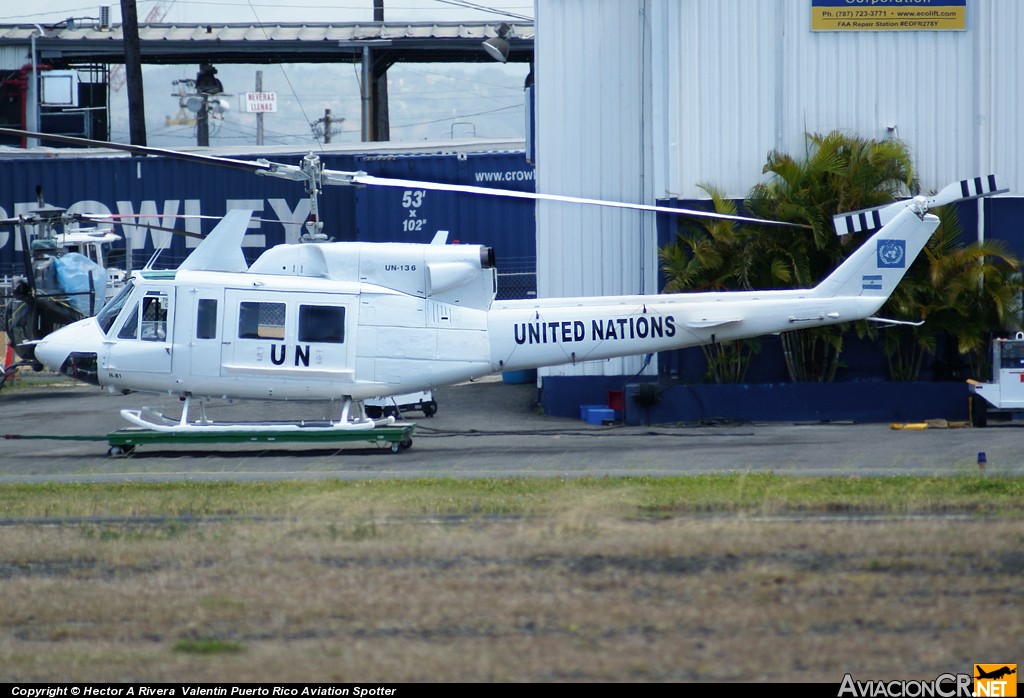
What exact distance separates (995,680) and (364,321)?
9.92 meters

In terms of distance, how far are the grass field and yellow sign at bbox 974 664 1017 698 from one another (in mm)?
128

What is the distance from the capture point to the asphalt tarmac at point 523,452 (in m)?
12.5

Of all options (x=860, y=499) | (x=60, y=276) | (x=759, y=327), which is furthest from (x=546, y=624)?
(x=60, y=276)

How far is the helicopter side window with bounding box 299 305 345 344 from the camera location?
14.3 m

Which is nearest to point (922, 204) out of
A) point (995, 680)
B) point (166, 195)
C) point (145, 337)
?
point (145, 337)

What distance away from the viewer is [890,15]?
18234 millimetres

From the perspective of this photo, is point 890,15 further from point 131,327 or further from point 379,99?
point 379,99

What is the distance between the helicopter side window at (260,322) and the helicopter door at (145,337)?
0.95 m

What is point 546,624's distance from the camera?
649 cm

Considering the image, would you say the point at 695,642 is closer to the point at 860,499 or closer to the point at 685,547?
the point at 685,547

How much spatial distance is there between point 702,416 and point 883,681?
12.0m

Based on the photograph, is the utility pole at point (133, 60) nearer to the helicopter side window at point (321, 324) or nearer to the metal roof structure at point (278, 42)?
the metal roof structure at point (278, 42)

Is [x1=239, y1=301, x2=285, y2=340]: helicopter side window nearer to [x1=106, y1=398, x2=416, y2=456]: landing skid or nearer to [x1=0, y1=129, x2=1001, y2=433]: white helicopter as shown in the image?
[x1=0, y1=129, x2=1001, y2=433]: white helicopter

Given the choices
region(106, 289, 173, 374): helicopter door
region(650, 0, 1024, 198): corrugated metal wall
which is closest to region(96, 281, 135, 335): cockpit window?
region(106, 289, 173, 374): helicopter door
